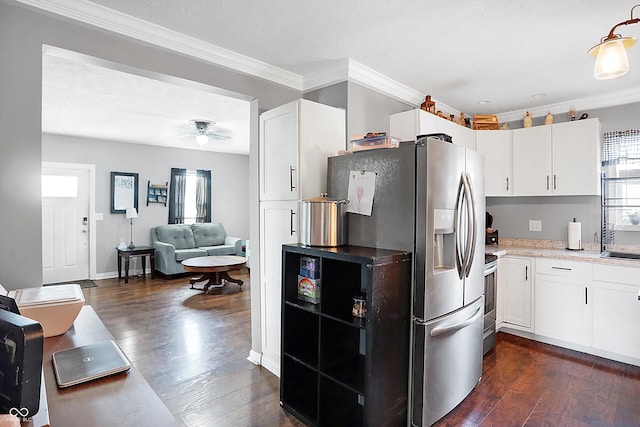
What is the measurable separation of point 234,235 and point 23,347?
7420mm

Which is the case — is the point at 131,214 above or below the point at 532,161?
below

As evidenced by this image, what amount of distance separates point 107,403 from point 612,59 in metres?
2.61

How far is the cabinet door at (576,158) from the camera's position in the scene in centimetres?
340

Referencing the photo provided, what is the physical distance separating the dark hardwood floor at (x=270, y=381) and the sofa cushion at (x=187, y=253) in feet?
7.17

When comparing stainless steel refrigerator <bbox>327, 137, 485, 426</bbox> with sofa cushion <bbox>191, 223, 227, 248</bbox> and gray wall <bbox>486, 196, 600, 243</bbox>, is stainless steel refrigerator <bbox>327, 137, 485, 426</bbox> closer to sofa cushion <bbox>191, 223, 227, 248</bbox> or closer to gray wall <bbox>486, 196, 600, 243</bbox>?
gray wall <bbox>486, 196, 600, 243</bbox>

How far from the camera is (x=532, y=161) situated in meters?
3.78

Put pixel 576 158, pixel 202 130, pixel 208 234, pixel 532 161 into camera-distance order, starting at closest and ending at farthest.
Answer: pixel 576 158, pixel 532 161, pixel 202 130, pixel 208 234

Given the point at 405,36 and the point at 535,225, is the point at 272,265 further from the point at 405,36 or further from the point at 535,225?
the point at 535,225

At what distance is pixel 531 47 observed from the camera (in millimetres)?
2531

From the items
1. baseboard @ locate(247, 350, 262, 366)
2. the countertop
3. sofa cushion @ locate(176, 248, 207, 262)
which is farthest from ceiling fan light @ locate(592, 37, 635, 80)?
sofa cushion @ locate(176, 248, 207, 262)

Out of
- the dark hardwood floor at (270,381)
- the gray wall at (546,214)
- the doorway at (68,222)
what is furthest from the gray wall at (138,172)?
the gray wall at (546,214)

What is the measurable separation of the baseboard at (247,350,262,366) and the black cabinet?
0.68 m

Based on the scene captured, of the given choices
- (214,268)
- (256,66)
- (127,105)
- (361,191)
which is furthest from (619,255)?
(127,105)

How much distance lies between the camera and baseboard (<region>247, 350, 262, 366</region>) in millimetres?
2953
